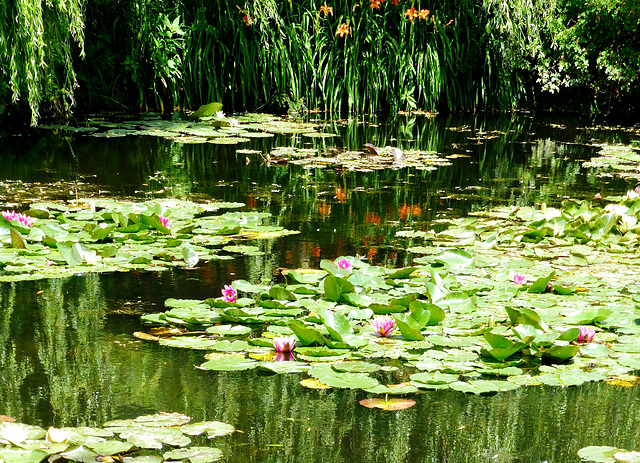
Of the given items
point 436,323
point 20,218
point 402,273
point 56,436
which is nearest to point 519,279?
point 402,273

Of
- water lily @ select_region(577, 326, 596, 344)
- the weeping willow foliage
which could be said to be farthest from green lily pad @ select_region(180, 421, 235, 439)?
the weeping willow foliage

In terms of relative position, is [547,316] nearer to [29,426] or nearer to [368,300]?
[368,300]

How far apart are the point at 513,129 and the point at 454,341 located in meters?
6.74

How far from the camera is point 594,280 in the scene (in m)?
3.20

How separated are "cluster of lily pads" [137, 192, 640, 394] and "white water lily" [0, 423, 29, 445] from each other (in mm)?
657

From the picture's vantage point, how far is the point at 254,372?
2.29 meters

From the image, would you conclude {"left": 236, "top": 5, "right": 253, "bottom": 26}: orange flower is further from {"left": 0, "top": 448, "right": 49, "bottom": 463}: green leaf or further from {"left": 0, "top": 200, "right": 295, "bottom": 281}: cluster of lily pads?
{"left": 0, "top": 448, "right": 49, "bottom": 463}: green leaf

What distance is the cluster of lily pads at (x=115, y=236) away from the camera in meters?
3.27

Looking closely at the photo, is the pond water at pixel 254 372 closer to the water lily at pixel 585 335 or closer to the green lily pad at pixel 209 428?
the green lily pad at pixel 209 428

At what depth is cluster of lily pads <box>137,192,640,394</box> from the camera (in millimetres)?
2275

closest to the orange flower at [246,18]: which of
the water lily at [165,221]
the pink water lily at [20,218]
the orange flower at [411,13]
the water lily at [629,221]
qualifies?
the orange flower at [411,13]

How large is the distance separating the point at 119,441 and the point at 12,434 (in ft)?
0.75

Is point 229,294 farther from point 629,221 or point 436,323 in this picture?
→ point 629,221

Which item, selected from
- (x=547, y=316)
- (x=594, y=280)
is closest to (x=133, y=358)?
(x=547, y=316)
